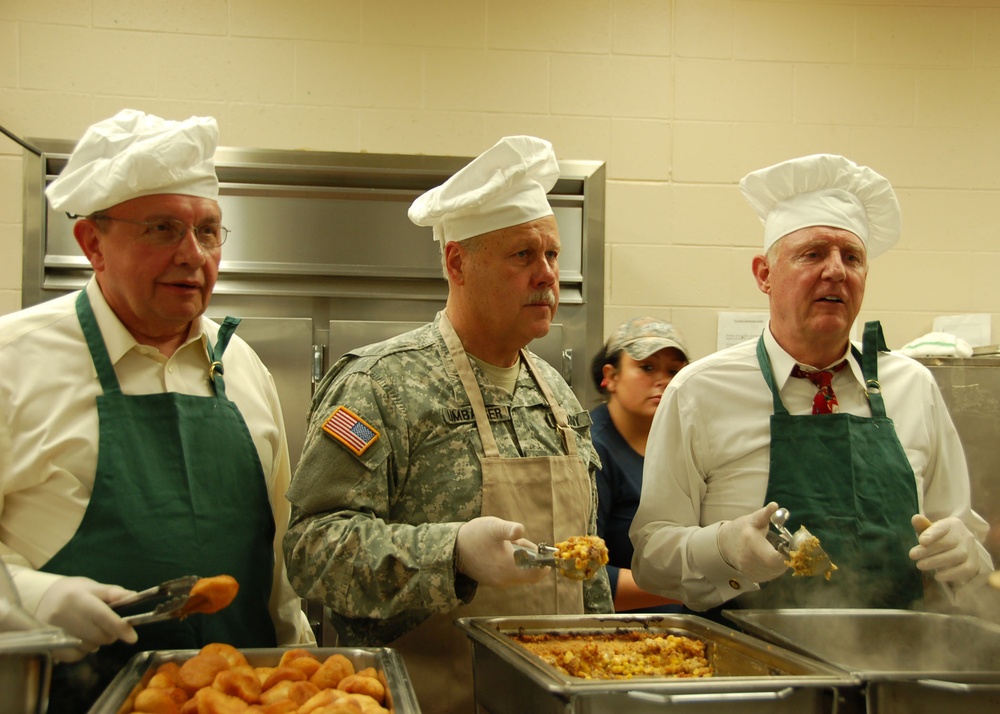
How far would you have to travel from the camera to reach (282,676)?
1.41m

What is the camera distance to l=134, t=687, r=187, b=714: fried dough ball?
1.26 m

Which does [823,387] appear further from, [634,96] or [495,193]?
[634,96]

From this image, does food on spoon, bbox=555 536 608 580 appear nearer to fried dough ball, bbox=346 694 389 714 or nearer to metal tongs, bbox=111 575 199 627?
fried dough ball, bbox=346 694 389 714

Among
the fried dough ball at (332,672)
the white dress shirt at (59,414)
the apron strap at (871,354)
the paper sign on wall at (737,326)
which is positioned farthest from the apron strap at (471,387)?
the paper sign on wall at (737,326)

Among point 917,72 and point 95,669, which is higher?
point 917,72

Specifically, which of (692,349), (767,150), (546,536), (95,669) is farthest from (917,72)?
(95,669)

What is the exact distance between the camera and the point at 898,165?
387 cm

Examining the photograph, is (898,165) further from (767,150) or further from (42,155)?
(42,155)

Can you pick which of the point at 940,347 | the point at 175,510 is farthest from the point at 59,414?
the point at 940,347

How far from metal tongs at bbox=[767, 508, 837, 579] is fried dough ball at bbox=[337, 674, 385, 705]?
2.62 feet

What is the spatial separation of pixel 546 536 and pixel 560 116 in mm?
2271

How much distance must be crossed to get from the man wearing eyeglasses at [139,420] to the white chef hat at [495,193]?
1.63 ft

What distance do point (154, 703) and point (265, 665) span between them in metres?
0.27

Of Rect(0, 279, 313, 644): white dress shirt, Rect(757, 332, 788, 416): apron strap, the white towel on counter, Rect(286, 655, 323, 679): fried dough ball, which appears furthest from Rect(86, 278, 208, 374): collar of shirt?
the white towel on counter
